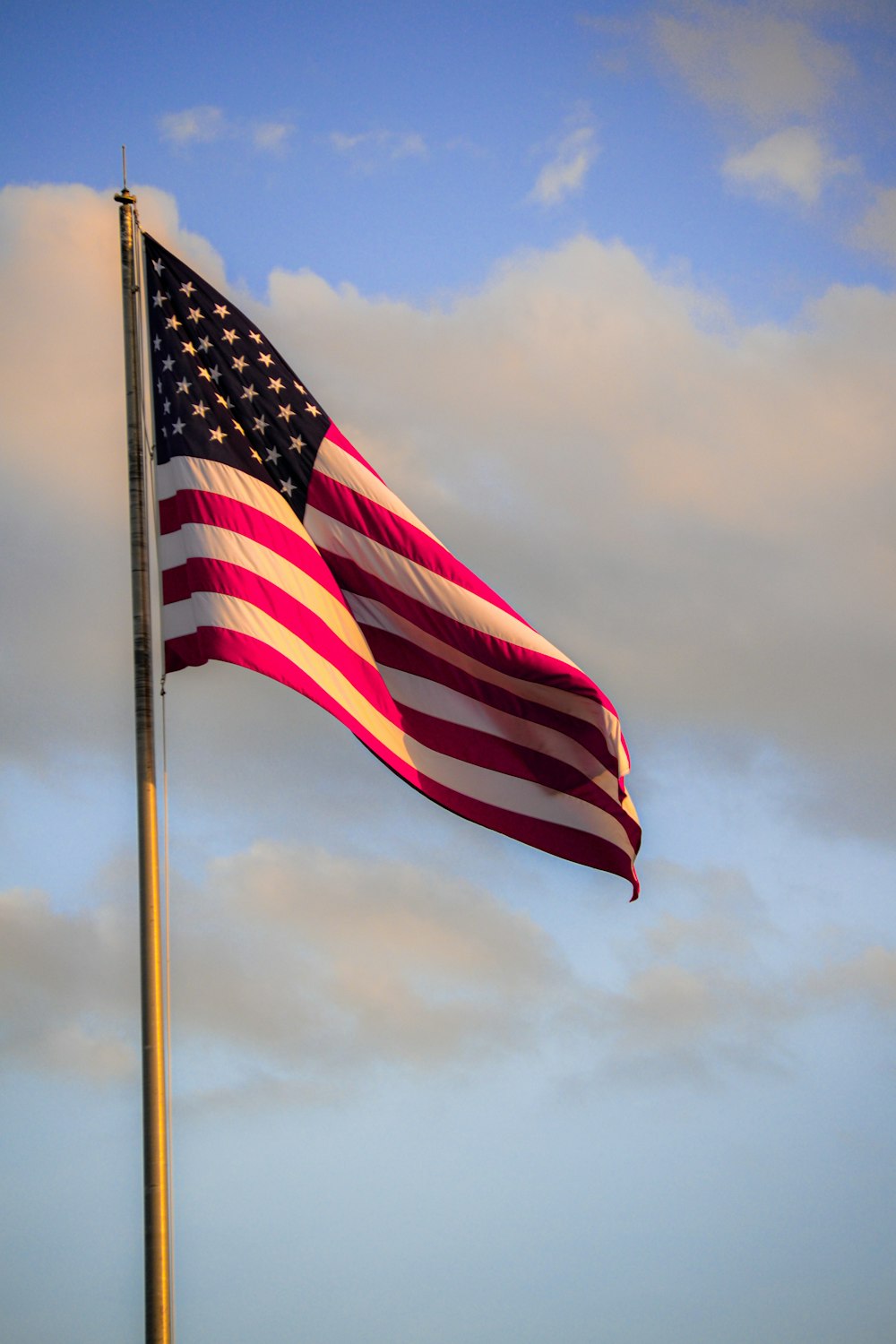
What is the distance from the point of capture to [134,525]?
1811 cm

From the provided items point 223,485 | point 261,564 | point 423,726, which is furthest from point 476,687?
point 223,485

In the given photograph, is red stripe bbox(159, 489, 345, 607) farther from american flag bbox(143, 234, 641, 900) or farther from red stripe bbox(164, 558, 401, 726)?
red stripe bbox(164, 558, 401, 726)

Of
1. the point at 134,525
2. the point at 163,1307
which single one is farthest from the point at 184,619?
the point at 163,1307

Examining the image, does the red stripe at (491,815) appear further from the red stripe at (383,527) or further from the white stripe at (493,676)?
the red stripe at (383,527)

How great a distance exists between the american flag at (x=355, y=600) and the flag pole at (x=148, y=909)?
1.62 ft

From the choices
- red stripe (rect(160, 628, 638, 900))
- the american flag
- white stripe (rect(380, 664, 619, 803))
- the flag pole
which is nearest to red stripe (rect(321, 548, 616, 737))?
the american flag

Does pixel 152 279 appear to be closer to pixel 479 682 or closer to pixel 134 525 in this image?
pixel 134 525

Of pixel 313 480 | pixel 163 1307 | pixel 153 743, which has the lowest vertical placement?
pixel 163 1307

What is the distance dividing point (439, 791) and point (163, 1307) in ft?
23.7

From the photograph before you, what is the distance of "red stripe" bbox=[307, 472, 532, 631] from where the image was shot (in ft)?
65.8

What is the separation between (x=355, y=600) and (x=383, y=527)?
1052 mm

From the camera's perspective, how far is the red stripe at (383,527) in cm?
2006

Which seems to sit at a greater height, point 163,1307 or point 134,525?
point 134,525

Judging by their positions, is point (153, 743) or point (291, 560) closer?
point (153, 743)
